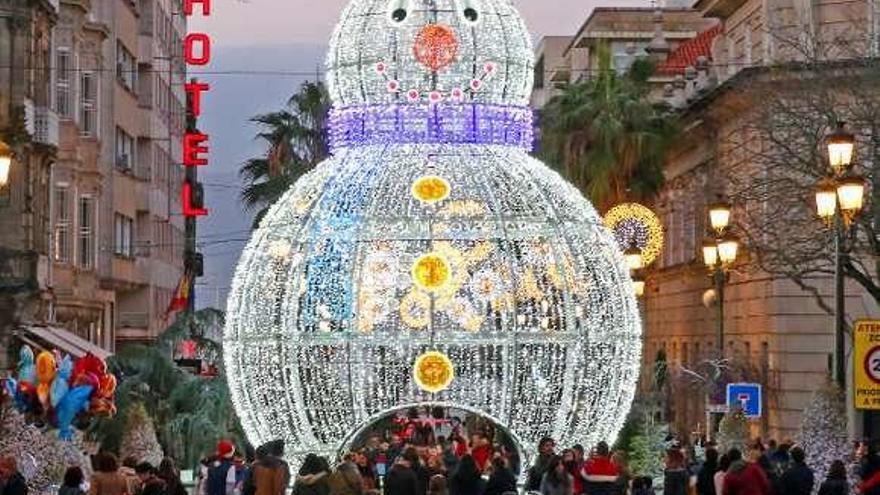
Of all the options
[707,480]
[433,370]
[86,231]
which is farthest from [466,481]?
[86,231]

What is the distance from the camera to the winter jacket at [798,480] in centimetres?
2261

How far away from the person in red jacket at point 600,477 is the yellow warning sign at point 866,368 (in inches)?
161

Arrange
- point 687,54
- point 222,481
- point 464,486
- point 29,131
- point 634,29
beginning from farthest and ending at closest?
point 634,29 < point 687,54 < point 29,131 < point 222,481 < point 464,486

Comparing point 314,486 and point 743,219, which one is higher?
point 743,219

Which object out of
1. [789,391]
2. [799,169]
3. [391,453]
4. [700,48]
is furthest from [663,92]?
[391,453]

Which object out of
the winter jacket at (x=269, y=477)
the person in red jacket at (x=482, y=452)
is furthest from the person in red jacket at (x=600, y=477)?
the winter jacket at (x=269, y=477)

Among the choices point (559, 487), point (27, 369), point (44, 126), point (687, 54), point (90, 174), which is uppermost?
point (687, 54)

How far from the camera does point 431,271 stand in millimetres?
26562

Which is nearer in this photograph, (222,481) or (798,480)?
(798,480)

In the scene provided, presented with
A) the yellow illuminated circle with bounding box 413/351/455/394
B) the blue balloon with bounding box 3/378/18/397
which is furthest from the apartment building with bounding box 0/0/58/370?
the yellow illuminated circle with bounding box 413/351/455/394

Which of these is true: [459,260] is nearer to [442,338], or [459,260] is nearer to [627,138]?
[442,338]

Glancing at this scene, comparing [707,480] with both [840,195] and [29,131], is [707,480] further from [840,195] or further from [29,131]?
[29,131]

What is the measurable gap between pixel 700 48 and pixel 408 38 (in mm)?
44798

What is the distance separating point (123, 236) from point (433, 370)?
37561 millimetres
